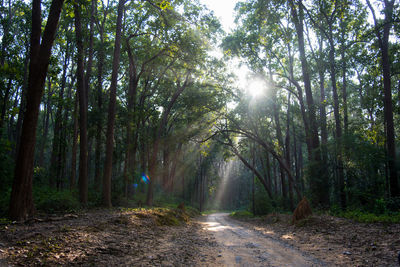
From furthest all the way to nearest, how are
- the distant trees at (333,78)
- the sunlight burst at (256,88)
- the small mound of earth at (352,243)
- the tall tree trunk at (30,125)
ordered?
the sunlight burst at (256,88) → the distant trees at (333,78) → the tall tree trunk at (30,125) → the small mound of earth at (352,243)

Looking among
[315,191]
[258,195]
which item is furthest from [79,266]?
[258,195]

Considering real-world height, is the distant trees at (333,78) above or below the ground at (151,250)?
above

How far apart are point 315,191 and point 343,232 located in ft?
25.3

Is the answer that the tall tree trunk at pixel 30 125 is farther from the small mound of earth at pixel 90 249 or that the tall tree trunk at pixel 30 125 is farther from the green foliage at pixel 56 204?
the green foliage at pixel 56 204

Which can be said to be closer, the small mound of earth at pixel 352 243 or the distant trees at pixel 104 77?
the small mound of earth at pixel 352 243

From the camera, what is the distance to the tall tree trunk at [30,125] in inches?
279

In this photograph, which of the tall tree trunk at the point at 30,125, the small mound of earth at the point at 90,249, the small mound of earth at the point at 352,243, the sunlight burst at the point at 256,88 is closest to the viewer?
the small mound of earth at the point at 90,249

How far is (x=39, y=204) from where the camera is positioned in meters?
10.8

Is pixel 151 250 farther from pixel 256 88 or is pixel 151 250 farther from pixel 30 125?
pixel 256 88

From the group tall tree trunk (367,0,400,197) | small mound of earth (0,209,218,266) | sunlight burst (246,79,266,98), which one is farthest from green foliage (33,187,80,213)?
tall tree trunk (367,0,400,197)

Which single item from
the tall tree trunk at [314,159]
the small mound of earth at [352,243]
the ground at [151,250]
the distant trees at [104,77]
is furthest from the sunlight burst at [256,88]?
the ground at [151,250]

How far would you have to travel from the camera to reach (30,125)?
7.21 meters

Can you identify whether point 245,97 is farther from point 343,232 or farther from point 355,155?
point 343,232

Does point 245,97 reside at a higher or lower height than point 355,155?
higher
